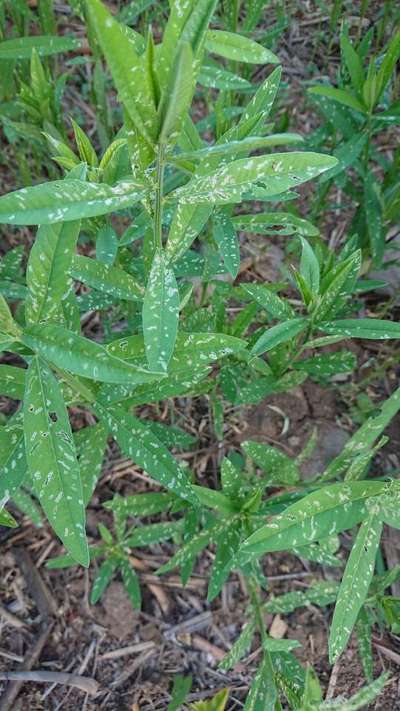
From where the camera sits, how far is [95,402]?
4.13 feet

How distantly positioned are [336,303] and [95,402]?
52 centimetres

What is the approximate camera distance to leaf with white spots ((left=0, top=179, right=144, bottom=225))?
88 centimetres

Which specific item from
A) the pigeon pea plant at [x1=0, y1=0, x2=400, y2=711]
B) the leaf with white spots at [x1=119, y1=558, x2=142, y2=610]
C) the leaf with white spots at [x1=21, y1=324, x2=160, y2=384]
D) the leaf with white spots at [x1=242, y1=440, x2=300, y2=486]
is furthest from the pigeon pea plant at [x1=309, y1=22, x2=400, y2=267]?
the leaf with white spots at [x1=119, y1=558, x2=142, y2=610]

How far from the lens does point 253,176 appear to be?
948 millimetres

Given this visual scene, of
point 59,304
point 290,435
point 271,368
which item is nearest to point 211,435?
point 290,435

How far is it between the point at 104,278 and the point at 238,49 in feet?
1.86

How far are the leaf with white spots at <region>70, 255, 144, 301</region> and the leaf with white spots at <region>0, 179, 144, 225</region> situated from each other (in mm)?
285

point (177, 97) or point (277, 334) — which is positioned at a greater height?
point (177, 97)

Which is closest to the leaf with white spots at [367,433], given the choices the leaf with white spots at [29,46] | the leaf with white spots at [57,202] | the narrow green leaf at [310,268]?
the narrow green leaf at [310,268]

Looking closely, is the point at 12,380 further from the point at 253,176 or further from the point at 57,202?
the point at 253,176

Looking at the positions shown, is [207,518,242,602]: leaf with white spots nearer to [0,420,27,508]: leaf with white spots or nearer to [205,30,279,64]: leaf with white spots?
[0,420,27,508]: leaf with white spots

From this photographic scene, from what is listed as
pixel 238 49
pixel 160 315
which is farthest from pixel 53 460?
pixel 238 49

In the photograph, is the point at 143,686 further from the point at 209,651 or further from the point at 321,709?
the point at 321,709

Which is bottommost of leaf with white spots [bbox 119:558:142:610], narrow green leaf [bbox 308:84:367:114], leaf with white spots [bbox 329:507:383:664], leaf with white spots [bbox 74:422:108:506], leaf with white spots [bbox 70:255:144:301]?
leaf with white spots [bbox 119:558:142:610]
